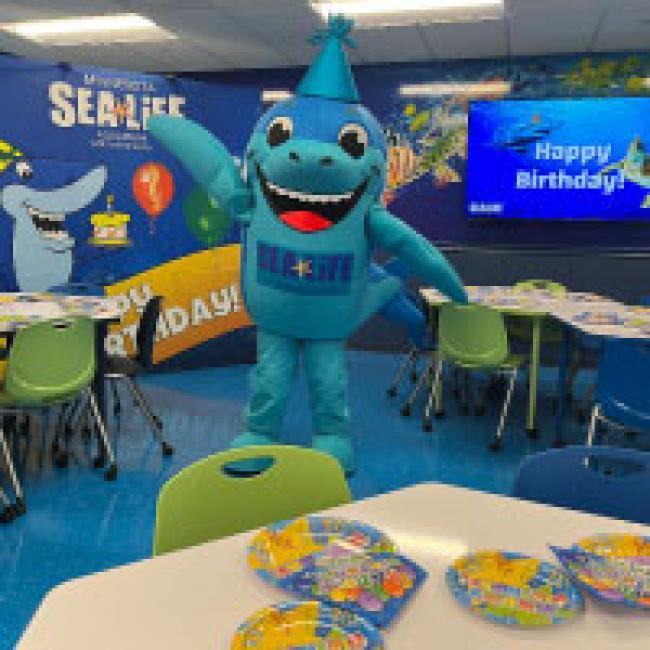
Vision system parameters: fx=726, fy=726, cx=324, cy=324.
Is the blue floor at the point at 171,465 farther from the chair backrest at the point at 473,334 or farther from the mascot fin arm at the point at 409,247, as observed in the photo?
the mascot fin arm at the point at 409,247

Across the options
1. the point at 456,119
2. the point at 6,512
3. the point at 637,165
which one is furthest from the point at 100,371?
the point at 637,165

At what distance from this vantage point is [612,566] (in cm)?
112

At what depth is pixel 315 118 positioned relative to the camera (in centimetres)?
311

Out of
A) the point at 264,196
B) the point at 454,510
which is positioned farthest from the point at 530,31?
the point at 454,510

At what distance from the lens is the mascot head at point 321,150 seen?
3.07 metres

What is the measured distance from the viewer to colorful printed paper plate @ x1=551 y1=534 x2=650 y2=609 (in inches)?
41.3

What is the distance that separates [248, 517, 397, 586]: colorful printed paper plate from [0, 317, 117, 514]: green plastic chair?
2098mm

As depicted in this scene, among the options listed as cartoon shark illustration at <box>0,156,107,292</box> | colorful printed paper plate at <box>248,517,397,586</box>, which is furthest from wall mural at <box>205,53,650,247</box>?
colorful printed paper plate at <box>248,517,397,586</box>

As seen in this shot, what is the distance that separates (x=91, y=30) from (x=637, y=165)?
4.80 metres

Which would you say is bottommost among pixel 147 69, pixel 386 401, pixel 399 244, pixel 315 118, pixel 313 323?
pixel 386 401

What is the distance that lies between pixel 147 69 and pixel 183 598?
7266 mm

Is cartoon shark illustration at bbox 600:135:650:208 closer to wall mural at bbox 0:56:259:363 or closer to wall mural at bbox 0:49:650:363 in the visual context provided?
wall mural at bbox 0:49:650:363

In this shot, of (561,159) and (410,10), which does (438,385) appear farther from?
(561,159)

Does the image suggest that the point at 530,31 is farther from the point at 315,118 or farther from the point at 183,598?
the point at 183,598
